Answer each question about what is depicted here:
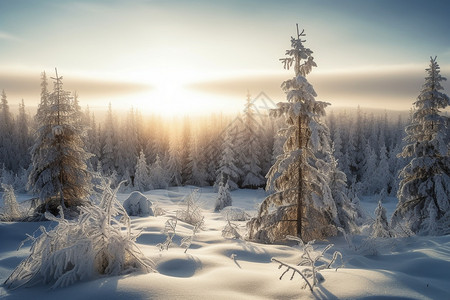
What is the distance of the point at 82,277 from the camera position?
4.31m

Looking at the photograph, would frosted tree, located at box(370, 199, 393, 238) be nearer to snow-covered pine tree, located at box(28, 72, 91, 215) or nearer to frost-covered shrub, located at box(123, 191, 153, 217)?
frost-covered shrub, located at box(123, 191, 153, 217)

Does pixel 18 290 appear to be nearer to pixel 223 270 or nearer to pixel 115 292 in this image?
pixel 115 292

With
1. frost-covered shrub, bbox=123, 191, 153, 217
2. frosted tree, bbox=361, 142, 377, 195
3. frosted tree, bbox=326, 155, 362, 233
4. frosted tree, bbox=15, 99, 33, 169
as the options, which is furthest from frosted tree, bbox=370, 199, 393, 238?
frosted tree, bbox=15, 99, 33, 169

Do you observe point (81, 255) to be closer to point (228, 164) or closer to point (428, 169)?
point (428, 169)

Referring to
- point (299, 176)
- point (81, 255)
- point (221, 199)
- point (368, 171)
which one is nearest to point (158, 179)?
point (221, 199)

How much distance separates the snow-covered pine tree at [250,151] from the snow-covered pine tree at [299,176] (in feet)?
110

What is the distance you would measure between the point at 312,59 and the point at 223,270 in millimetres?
8474

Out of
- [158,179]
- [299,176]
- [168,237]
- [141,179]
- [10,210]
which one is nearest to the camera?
[168,237]

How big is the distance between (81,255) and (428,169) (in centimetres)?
1520

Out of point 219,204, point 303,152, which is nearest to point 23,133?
point 219,204

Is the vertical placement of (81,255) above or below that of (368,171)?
above

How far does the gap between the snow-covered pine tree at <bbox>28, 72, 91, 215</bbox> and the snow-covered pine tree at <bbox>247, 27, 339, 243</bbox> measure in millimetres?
8308

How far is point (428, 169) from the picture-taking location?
14328mm

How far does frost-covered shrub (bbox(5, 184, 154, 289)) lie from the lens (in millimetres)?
4336
